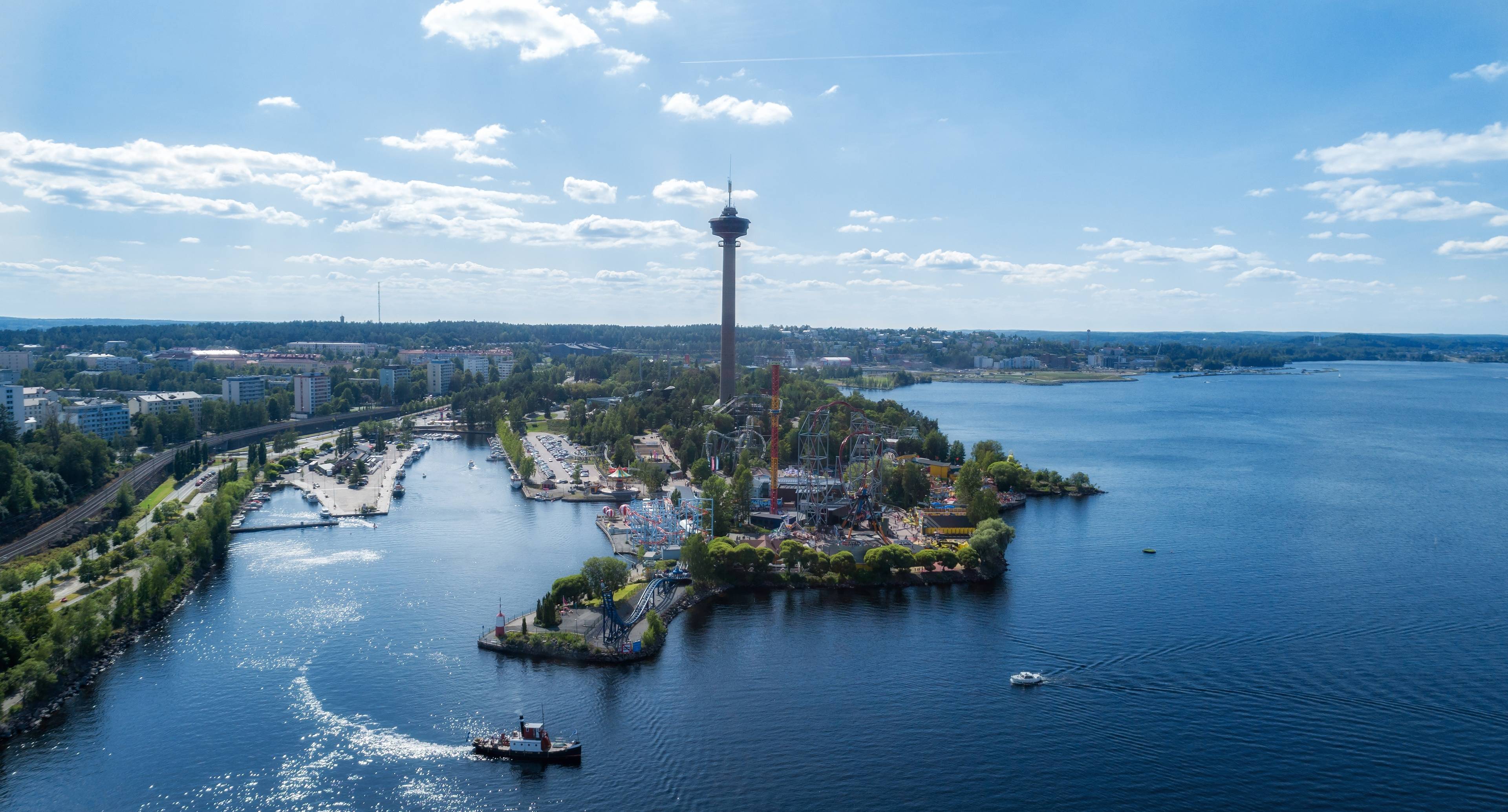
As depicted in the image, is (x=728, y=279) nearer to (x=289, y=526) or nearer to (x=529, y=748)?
(x=289, y=526)

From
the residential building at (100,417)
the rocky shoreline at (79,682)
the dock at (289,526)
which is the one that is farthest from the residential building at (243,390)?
the rocky shoreline at (79,682)

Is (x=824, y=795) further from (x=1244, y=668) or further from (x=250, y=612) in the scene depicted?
(x=250, y=612)

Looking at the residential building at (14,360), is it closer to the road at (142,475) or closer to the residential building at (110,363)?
the residential building at (110,363)

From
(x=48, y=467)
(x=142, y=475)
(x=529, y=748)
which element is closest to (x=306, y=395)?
(x=142, y=475)

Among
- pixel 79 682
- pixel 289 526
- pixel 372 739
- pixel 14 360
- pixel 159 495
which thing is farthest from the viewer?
pixel 14 360

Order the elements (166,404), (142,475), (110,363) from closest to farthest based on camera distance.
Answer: (142,475) < (166,404) < (110,363)

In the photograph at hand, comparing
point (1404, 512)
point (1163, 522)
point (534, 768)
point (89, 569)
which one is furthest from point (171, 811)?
point (1404, 512)
